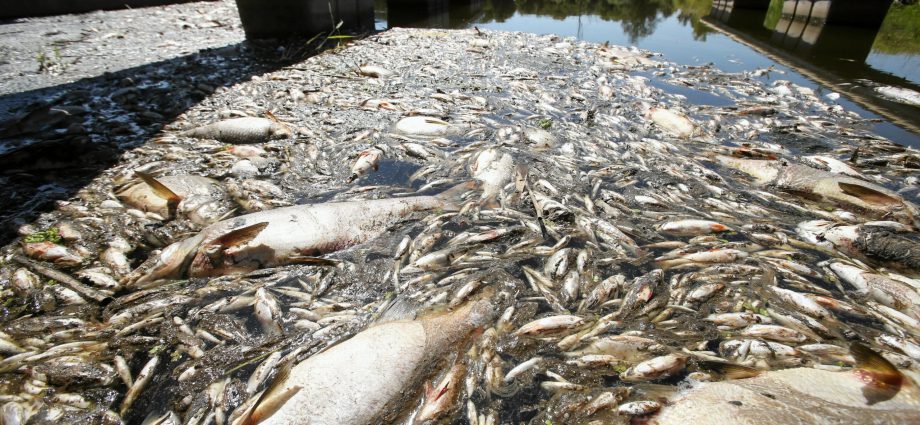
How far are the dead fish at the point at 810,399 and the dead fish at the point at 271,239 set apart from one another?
2.79 m

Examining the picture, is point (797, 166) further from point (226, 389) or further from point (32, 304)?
point (32, 304)

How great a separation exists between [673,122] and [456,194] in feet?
14.0

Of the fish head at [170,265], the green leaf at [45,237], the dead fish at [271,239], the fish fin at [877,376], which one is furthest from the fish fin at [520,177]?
the green leaf at [45,237]

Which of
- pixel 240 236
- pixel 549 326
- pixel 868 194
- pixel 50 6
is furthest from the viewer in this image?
pixel 50 6

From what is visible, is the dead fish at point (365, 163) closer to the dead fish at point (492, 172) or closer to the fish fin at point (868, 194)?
the dead fish at point (492, 172)

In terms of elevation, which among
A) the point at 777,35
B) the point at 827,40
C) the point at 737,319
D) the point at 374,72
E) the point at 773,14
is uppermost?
the point at 773,14

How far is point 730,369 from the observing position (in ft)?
7.47

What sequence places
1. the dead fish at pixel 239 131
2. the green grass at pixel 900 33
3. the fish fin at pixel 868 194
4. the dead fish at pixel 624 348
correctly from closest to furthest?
the dead fish at pixel 624 348
the fish fin at pixel 868 194
the dead fish at pixel 239 131
the green grass at pixel 900 33

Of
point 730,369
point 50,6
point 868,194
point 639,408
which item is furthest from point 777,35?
point 50,6

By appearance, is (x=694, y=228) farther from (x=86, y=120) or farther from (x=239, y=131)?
(x=86, y=120)

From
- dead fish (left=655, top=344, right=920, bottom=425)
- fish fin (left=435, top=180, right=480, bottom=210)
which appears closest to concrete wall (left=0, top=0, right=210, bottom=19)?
fish fin (left=435, top=180, right=480, bottom=210)

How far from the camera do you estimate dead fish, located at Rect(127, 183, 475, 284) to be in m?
2.97

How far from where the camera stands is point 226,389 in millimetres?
2189

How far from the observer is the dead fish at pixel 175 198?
3641mm
